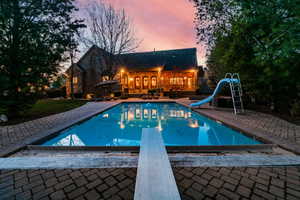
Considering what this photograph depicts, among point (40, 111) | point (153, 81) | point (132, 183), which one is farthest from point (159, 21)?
point (132, 183)

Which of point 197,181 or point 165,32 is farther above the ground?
point 165,32

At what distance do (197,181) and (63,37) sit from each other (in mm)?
8817

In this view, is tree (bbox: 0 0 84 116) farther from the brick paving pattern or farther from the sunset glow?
the sunset glow

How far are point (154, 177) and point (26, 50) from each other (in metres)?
7.98

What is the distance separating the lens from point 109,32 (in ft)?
52.1

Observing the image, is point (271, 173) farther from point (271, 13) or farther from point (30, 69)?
point (30, 69)

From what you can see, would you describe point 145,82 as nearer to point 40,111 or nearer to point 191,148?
point 40,111

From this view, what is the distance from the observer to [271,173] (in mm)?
2018

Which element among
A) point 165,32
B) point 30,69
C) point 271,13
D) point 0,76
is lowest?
point 0,76

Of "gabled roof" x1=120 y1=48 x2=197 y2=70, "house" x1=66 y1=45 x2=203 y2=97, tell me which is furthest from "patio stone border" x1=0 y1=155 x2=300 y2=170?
"gabled roof" x1=120 y1=48 x2=197 y2=70

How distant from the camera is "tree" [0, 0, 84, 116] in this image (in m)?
5.61

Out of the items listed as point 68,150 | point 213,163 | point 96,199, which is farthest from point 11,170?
point 213,163

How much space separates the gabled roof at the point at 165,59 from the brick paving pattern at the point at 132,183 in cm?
1657

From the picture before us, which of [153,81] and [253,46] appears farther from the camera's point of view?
[153,81]
